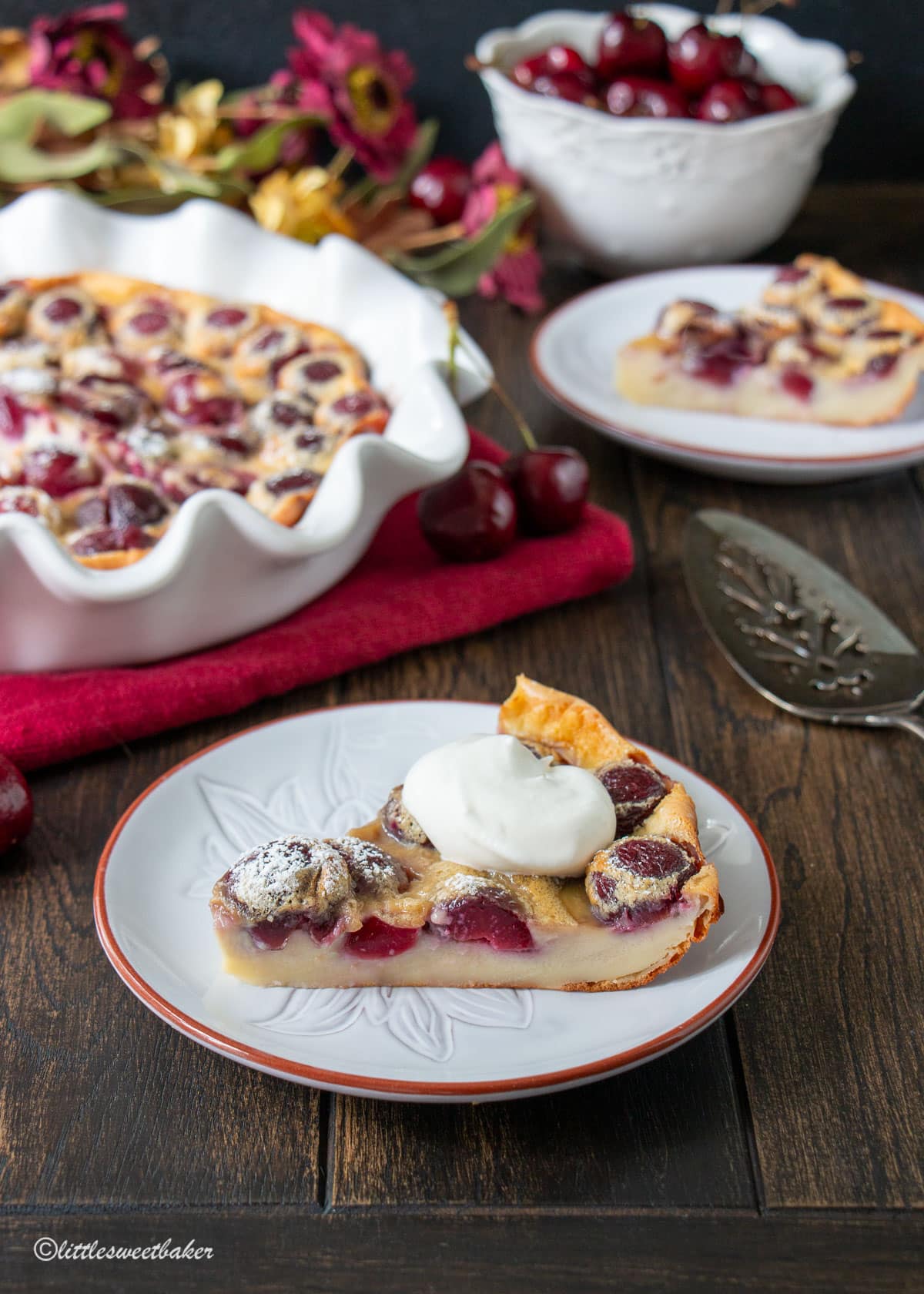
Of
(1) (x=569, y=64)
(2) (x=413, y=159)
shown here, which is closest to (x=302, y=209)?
(2) (x=413, y=159)

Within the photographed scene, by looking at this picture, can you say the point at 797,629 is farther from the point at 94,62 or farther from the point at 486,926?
the point at 94,62

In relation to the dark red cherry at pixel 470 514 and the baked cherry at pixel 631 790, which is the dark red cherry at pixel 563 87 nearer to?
the dark red cherry at pixel 470 514

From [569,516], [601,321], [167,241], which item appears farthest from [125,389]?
[601,321]

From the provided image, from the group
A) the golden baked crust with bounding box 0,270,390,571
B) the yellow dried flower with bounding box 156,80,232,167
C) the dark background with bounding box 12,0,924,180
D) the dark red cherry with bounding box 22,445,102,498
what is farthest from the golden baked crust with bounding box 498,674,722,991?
the dark background with bounding box 12,0,924,180

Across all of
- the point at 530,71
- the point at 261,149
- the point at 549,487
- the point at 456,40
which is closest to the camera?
the point at 549,487

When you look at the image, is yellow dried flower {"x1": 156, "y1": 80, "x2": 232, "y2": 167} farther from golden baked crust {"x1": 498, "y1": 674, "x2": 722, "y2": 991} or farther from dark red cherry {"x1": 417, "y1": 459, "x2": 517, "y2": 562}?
golden baked crust {"x1": 498, "y1": 674, "x2": 722, "y2": 991}
